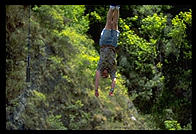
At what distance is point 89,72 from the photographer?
8.96m

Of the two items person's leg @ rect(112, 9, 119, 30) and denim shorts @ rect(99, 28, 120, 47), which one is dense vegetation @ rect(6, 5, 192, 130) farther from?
person's leg @ rect(112, 9, 119, 30)

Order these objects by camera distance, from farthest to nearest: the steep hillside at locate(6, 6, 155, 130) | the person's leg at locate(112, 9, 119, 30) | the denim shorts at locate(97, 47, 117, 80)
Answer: the steep hillside at locate(6, 6, 155, 130), the denim shorts at locate(97, 47, 117, 80), the person's leg at locate(112, 9, 119, 30)

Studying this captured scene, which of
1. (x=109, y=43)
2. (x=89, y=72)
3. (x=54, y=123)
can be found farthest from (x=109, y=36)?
(x=89, y=72)

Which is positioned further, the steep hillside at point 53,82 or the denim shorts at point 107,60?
the steep hillside at point 53,82

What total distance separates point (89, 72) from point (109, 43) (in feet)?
16.2

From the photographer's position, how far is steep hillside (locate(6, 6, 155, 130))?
737cm

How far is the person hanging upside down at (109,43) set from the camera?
12.9ft

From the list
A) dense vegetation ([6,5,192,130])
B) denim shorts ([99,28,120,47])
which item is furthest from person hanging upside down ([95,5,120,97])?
dense vegetation ([6,5,192,130])

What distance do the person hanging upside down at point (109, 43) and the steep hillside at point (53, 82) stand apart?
3496 millimetres

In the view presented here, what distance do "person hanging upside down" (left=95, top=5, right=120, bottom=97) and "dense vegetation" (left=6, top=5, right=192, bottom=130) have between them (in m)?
3.49

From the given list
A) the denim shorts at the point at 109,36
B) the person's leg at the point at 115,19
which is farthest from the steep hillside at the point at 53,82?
the person's leg at the point at 115,19

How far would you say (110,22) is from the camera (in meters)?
3.93

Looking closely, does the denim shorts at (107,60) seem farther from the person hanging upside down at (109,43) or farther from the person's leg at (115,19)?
the person's leg at (115,19)
